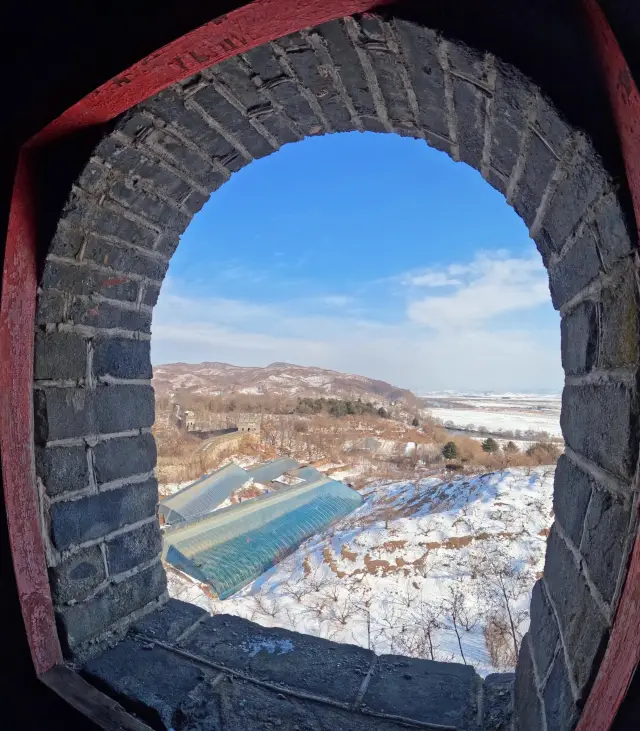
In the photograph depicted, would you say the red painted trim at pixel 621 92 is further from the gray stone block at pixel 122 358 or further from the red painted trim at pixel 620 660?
the gray stone block at pixel 122 358

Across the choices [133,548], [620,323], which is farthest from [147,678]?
[620,323]

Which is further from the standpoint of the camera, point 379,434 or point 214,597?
point 379,434

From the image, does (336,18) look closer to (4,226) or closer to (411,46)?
(411,46)

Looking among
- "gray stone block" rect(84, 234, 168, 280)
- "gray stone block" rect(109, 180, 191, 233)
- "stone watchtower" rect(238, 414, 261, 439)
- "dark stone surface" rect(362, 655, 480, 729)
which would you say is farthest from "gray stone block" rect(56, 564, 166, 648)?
"stone watchtower" rect(238, 414, 261, 439)

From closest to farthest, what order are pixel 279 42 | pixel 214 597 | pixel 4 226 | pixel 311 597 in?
pixel 279 42
pixel 4 226
pixel 214 597
pixel 311 597

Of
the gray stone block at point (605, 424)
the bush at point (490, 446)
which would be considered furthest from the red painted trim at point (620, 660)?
the bush at point (490, 446)

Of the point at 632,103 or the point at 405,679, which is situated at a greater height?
the point at 632,103

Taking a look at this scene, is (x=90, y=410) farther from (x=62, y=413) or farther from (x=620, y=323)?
(x=620, y=323)

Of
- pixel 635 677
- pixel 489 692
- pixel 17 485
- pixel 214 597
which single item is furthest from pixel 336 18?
pixel 214 597

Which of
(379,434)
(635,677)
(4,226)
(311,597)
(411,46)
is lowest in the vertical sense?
(311,597)
